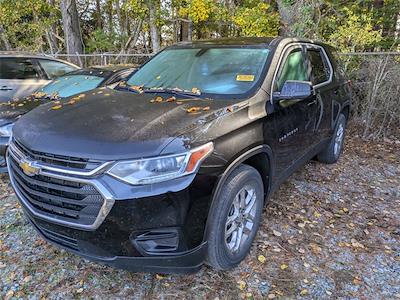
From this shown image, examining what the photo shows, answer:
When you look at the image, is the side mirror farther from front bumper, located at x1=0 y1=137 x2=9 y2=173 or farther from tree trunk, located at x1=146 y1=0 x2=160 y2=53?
tree trunk, located at x1=146 y1=0 x2=160 y2=53

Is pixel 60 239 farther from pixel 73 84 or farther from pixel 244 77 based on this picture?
pixel 73 84

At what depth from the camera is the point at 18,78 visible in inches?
262

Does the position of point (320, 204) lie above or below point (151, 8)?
below

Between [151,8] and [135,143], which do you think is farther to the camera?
[151,8]

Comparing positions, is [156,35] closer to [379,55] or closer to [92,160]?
[379,55]

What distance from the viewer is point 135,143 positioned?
2.16 meters

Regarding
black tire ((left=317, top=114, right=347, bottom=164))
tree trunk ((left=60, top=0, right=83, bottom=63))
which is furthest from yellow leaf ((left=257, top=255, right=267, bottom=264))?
tree trunk ((left=60, top=0, right=83, bottom=63))

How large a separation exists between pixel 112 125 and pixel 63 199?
1.87 ft

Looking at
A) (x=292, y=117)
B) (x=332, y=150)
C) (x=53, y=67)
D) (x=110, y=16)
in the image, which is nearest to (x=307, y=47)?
(x=292, y=117)

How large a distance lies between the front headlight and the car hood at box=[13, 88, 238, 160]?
0.16ft

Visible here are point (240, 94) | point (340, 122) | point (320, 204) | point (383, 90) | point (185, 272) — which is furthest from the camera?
point (383, 90)

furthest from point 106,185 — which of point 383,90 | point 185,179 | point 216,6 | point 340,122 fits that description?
point 216,6

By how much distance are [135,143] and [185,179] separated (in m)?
0.37

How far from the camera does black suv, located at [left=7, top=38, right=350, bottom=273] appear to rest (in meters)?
2.10
